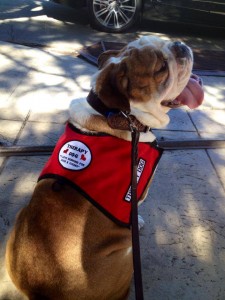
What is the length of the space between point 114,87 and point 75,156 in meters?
0.51

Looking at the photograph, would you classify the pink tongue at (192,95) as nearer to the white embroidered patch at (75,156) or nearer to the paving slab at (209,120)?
the white embroidered patch at (75,156)

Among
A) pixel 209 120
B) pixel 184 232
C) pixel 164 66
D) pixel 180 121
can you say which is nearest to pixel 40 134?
pixel 180 121

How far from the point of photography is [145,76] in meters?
→ 2.23

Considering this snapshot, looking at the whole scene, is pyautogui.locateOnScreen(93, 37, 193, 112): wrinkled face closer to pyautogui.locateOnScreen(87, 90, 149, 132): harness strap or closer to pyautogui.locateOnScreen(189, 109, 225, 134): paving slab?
pyautogui.locateOnScreen(87, 90, 149, 132): harness strap

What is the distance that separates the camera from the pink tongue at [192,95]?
253 centimetres

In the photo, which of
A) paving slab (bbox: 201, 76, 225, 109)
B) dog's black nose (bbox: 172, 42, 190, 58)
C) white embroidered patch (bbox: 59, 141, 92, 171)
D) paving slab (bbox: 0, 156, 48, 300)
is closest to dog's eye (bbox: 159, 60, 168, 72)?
dog's black nose (bbox: 172, 42, 190, 58)

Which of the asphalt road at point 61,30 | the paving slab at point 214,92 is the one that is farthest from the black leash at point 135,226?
the asphalt road at point 61,30

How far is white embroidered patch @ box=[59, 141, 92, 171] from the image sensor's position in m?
2.06

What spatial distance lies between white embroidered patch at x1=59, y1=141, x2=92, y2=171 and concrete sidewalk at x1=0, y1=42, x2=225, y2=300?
110 centimetres

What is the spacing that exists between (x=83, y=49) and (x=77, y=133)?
14.3ft

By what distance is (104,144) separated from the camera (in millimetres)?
2146

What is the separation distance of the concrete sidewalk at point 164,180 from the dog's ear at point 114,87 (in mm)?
1386

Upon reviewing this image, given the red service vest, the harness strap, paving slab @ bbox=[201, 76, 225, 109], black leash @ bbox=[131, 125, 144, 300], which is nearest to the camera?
black leash @ bbox=[131, 125, 144, 300]

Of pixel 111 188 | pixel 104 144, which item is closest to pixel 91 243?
pixel 111 188
